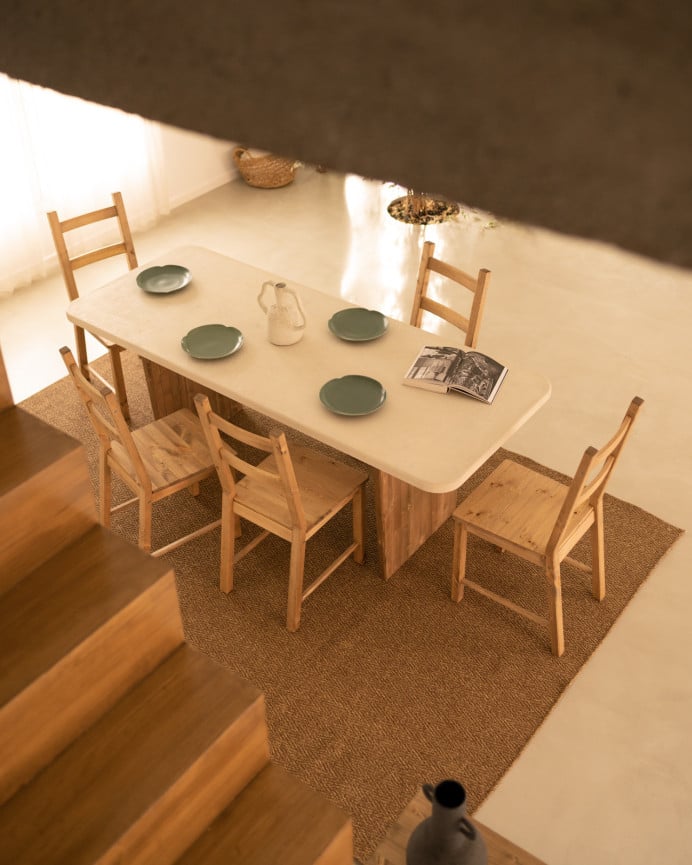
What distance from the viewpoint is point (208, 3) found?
675 mm

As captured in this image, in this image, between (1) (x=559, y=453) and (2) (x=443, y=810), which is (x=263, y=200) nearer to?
(1) (x=559, y=453)

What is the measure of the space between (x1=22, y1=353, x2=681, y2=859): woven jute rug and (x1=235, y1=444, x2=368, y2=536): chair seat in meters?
0.40

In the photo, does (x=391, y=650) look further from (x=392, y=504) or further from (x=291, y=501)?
(x=291, y=501)

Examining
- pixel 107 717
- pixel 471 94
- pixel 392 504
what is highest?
pixel 471 94

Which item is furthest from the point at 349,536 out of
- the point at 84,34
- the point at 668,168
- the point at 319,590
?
the point at 668,168

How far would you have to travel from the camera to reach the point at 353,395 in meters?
2.99

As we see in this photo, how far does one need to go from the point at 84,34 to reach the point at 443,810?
1556 mm

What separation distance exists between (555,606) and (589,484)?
1.48ft

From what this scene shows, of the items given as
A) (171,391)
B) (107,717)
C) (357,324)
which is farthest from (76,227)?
(107,717)

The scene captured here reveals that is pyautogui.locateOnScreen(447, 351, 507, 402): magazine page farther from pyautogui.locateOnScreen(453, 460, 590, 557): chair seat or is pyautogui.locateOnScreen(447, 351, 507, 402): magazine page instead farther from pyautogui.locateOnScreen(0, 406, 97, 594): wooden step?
pyautogui.locateOnScreen(0, 406, 97, 594): wooden step

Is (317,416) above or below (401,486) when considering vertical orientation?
above

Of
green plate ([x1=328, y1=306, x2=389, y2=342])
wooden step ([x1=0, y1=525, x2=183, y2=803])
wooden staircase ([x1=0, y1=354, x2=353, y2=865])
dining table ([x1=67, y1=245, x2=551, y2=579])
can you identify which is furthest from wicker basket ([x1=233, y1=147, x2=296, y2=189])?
wooden step ([x1=0, y1=525, x2=183, y2=803])

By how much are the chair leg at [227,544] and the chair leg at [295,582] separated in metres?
0.23

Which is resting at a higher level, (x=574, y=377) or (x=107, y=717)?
(x=107, y=717)
